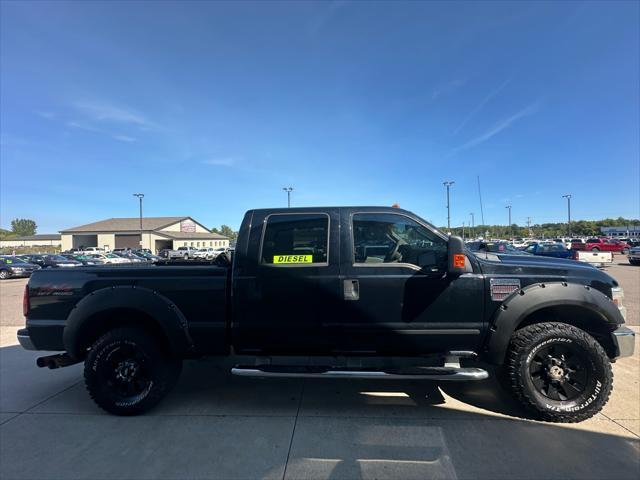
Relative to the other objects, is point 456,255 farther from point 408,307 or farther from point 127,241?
point 127,241

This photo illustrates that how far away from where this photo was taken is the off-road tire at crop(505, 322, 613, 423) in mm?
3104

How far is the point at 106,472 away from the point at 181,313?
4.30 ft

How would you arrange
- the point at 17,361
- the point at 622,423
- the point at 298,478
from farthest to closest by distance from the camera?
the point at 17,361 < the point at 622,423 < the point at 298,478

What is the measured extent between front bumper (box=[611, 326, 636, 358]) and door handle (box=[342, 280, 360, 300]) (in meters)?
2.50

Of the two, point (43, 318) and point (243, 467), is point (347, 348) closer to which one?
point (243, 467)

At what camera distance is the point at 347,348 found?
3254 millimetres

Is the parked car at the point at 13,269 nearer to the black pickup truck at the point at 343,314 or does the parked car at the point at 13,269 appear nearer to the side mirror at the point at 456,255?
the black pickup truck at the point at 343,314

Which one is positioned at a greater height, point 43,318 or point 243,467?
point 43,318

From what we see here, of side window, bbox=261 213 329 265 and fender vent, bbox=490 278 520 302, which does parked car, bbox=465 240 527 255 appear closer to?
fender vent, bbox=490 278 520 302

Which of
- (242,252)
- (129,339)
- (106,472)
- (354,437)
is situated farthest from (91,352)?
(354,437)

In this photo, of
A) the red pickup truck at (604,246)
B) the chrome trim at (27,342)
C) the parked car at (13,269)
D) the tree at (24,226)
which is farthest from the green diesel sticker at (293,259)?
the tree at (24,226)

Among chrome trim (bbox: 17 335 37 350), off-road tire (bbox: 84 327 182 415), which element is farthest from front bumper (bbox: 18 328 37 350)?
off-road tire (bbox: 84 327 182 415)

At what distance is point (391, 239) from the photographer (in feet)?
11.2

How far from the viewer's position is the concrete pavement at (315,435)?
2.56 meters
